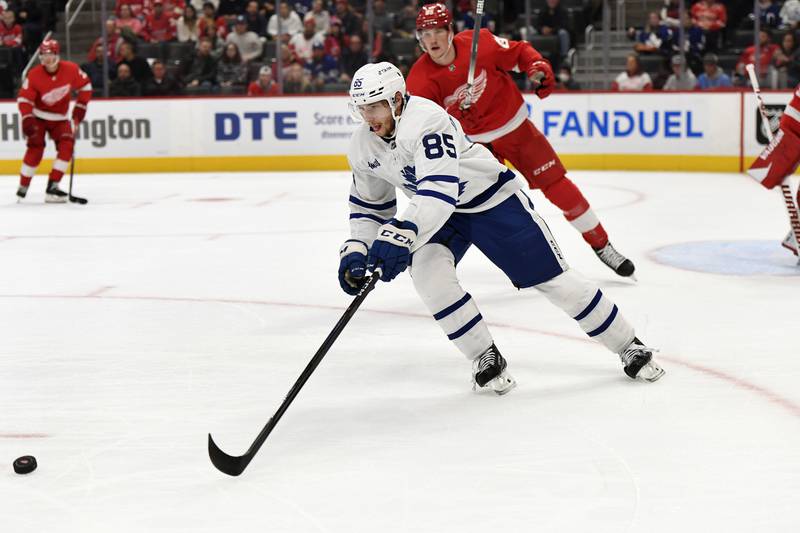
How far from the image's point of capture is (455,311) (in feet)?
10.2

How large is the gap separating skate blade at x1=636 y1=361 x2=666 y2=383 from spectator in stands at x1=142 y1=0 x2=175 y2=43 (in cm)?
960

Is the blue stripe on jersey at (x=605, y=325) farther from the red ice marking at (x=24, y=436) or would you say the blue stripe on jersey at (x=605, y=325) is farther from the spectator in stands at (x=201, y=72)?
the spectator in stands at (x=201, y=72)

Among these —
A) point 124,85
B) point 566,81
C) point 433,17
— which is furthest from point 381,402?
point 124,85

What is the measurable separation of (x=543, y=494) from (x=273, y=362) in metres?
1.44

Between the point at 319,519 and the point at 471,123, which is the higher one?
the point at 471,123

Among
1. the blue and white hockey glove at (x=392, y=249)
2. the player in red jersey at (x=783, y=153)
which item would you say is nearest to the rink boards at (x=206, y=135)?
the player in red jersey at (x=783, y=153)

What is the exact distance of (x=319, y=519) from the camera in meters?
2.18

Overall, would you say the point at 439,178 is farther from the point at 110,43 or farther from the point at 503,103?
the point at 110,43

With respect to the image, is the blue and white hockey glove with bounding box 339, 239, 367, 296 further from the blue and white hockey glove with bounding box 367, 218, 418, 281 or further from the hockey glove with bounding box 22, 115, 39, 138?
the hockey glove with bounding box 22, 115, 39, 138

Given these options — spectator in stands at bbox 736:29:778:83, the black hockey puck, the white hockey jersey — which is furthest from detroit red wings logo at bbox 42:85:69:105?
the black hockey puck

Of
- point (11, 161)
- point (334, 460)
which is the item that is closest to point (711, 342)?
point (334, 460)

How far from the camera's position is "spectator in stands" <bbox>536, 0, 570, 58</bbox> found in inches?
441

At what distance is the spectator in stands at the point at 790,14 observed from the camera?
1024cm

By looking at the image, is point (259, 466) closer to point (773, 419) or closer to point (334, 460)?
point (334, 460)
